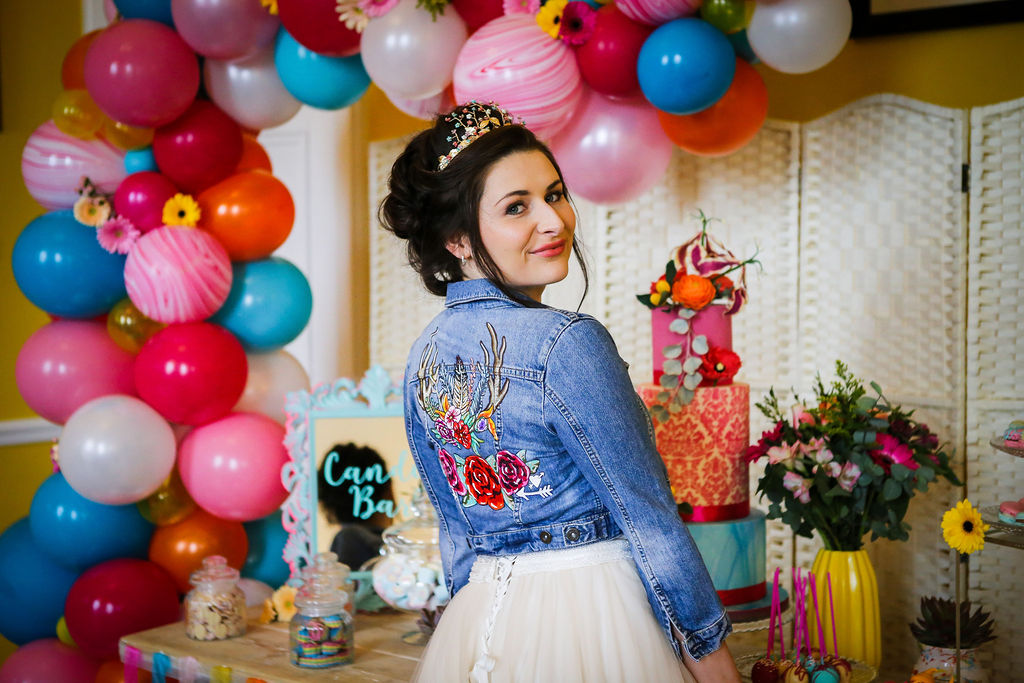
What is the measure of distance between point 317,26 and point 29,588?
1.71 meters

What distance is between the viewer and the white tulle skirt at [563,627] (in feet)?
4.35

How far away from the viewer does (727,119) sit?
89.9 inches

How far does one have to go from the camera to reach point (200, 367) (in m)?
2.45

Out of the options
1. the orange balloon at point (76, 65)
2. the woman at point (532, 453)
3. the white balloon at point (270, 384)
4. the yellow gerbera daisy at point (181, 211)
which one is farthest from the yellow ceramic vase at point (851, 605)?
the orange balloon at point (76, 65)

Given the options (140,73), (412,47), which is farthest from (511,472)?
(140,73)

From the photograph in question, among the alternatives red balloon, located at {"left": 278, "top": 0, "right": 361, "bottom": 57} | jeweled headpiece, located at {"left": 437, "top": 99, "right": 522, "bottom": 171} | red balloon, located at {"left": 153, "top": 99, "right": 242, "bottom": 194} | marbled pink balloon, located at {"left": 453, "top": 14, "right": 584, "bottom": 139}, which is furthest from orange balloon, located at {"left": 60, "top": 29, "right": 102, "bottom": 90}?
jeweled headpiece, located at {"left": 437, "top": 99, "right": 522, "bottom": 171}

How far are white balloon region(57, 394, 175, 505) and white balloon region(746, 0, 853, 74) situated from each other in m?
1.77

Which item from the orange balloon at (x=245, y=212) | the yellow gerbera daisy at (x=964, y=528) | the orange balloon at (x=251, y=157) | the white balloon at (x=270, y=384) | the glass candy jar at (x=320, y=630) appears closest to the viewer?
the yellow gerbera daisy at (x=964, y=528)

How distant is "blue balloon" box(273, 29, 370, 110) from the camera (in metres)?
2.52

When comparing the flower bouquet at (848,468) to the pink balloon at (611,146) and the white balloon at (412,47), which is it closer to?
the pink balloon at (611,146)

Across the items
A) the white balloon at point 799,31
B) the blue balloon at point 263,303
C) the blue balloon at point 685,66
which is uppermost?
the white balloon at point 799,31

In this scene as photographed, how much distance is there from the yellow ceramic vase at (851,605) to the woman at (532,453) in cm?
74

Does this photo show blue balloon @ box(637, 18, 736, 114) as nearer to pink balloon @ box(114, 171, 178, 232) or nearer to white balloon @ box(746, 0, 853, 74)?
white balloon @ box(746, 0, 853, 74)

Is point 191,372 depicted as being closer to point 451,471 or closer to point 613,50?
point 451,471
